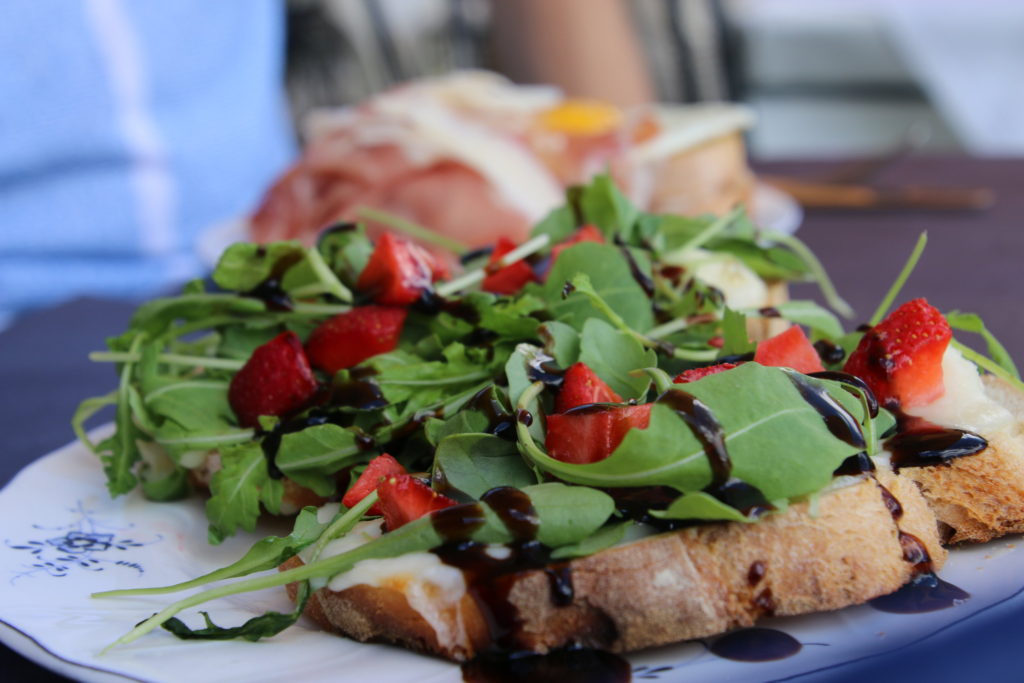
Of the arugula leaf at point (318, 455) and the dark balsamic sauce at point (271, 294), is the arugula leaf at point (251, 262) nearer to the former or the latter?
the dark balsamic sauce at point (271, 294)

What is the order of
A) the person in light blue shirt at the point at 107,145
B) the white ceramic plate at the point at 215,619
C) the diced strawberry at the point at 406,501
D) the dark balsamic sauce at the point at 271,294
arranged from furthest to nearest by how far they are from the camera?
the person in light blue shirt at the point at 107,145 → the dark balsamic sauce at the point at 271,294 → the diced strawberry at the point at 406,501 → the white ceramic plate at the point at 215,619

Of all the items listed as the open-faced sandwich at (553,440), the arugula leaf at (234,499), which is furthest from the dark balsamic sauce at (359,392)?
the arugula leaf at (234,499)

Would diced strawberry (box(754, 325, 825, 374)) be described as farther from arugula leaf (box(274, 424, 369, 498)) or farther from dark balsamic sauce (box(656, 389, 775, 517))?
arugula leaf (box(274, 424, 369, 498))

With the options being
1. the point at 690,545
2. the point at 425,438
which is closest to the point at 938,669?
the point at 690,545

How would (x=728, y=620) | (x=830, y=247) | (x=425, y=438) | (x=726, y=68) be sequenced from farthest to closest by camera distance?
→ (x=726, y=68)
(x=830, y=247)
(x=425, y=438)
(x=728, y=620)

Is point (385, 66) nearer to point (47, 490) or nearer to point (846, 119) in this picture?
point (846, 119)

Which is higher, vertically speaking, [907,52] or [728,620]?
[907,52]
